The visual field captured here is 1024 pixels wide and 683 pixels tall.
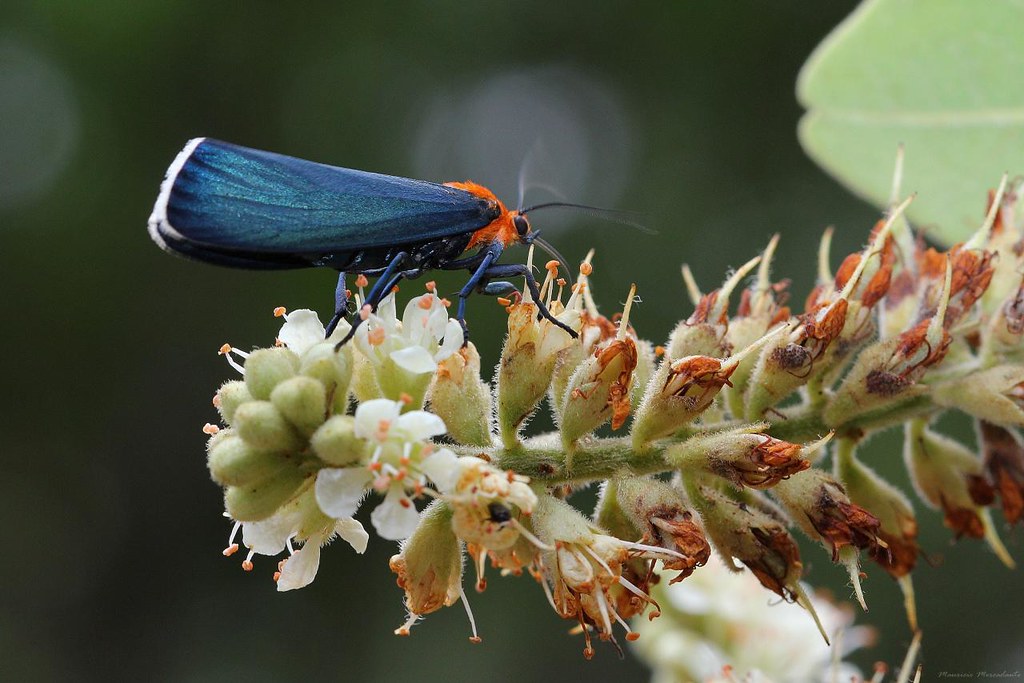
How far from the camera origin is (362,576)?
36.9 feet

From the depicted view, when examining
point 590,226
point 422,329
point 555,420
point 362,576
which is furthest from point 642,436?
point 362,576

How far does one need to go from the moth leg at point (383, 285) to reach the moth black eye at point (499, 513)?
18.1 inches

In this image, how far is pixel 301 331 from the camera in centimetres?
242

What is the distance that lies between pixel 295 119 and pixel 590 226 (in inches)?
129

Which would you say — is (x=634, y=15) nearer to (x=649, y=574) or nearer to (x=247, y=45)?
(x=247, y=45)

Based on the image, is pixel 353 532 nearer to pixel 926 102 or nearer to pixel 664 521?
pixel 664 521

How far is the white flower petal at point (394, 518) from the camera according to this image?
207 centimetres

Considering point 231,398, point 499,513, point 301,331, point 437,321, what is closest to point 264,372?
point 231,398

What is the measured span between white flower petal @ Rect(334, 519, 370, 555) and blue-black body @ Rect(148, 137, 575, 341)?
0.43m

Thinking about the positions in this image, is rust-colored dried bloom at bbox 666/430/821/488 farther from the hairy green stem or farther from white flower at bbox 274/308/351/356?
white flower at bbox 274/308/351/356

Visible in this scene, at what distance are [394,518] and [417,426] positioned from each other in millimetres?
180

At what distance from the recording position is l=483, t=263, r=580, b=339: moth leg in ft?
8.38

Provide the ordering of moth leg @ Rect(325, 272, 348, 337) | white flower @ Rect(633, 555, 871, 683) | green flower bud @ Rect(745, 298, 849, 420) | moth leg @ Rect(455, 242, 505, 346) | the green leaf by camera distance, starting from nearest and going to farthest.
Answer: moth leg @ Rect(325, 272, 348, 337)
green flower bud @ Rect(745, 298, 849, 420)
moth leg @ Rect(455, 242, 505, 346)
the green leaf
white flower @ Rect(633, 555, 871, 683)

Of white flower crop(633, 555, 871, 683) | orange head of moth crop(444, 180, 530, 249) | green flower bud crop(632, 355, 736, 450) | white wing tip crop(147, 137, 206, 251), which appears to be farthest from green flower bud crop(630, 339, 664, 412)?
white flower crop(633, 555, 871, 683)
